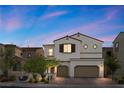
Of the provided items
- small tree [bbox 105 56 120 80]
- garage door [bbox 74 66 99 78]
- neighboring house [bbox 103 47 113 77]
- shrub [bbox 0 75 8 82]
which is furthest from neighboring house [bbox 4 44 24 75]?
small tree [bbox 105 56 120 80]

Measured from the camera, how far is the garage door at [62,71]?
30.0 metres

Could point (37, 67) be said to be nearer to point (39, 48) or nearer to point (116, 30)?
point (39, 48)

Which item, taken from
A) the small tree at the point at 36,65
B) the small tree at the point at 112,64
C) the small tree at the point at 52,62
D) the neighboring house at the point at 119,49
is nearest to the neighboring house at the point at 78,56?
the small tree at the point at 52,62

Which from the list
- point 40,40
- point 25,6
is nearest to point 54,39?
point 40,40

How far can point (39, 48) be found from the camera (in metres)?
31.0

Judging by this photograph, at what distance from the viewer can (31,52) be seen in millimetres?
30828

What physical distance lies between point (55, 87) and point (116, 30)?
18.5 feet

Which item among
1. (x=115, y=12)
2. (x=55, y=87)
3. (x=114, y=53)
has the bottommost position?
(x=55, y=87)

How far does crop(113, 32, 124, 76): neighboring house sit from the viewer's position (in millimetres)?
30000

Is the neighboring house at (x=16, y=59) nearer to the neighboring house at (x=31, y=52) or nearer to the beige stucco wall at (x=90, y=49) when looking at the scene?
the neighboring house at (x=31, y=52)

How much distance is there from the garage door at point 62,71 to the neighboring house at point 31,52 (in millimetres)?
1487

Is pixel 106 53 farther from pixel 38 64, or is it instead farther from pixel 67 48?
pixel 38 64

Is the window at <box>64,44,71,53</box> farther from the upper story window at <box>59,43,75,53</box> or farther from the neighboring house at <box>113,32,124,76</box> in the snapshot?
the neighboring house at <box>113,32,124,76</box>

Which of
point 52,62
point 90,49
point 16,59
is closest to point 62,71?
point 52,62
